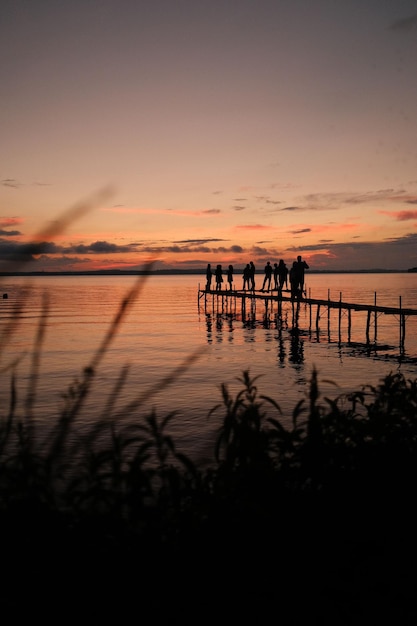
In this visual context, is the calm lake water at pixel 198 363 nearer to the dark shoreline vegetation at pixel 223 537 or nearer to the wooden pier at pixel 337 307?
the wooden pier at pixel 337 307

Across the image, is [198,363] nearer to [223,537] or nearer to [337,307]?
[337,307]

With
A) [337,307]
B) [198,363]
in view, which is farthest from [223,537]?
[337,307]

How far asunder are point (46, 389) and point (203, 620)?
23.9 m

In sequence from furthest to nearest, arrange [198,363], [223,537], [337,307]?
[337,307]
[198,363]
[223,537]

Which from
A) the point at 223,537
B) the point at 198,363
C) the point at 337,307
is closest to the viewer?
the point at 223,537

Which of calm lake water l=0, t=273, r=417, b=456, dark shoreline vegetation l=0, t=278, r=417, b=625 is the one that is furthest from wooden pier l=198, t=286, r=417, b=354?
dark shoreline vegetation l=0, t=278, r=417, b=625

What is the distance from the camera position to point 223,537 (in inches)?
163

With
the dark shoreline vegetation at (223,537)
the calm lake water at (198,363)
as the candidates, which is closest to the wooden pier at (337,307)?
the calm lake water at (198,363)

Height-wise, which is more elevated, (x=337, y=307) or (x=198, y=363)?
(x=337, y=307)

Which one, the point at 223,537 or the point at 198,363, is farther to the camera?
the point at 198,363

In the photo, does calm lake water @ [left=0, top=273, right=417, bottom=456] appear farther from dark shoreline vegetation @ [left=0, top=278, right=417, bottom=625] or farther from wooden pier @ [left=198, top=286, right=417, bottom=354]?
dark shoreline vegetation @ [left=0, top=278, right=417, bottom=625]

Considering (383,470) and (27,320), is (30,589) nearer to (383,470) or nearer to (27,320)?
(383,470)

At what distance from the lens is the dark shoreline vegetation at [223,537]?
368 centimetres

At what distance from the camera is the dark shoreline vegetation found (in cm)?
368
